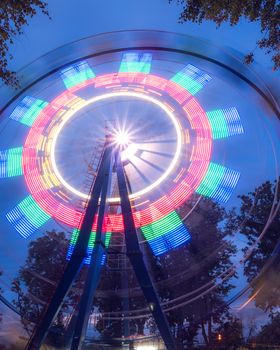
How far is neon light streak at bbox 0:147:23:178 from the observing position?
14.6m

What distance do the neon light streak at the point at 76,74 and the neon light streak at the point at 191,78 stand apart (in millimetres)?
3234

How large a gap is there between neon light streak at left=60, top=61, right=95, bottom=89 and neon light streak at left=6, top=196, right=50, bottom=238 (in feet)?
15.5

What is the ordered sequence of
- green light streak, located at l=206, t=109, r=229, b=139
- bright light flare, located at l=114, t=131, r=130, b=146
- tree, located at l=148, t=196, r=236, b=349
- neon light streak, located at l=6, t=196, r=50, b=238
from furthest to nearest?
tree, located at l=148, t=196, r=236, b=349 < bright light flare, located at l=114, t=131, r=130, b=146 < neon light streak, located at l=6, t=196, r=50, b=238 < green light streak, located at l=206, t=109, r=229, b=139

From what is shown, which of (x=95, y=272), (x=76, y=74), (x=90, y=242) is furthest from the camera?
(x=76, y=74)

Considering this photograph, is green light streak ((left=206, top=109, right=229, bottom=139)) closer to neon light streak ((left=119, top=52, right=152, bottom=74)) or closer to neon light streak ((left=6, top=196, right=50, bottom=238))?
neon light streak ((left=119, top=52, right=152, bottom=74))

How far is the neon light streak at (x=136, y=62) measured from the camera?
44.2 ft

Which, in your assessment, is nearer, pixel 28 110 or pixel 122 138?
pixel 28 110

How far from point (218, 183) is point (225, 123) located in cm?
222

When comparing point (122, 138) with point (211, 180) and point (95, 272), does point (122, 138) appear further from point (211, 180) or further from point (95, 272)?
point (95, 272)

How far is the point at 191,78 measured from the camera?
14.1m

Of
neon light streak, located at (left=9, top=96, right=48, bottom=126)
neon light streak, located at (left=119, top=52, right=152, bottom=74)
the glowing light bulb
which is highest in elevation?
neon light streak, located at (left=119, top=52, right=152, bottom=74)

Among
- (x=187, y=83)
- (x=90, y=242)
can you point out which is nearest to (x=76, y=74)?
(x=187, y=83)

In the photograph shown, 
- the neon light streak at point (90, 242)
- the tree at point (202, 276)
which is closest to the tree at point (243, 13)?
the neon light streak at point (90, 242)

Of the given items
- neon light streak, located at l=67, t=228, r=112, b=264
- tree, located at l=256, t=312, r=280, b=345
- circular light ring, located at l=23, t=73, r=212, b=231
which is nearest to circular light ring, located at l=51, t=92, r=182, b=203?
circular light ring, located at l=23, t=73, r=212, b=231
